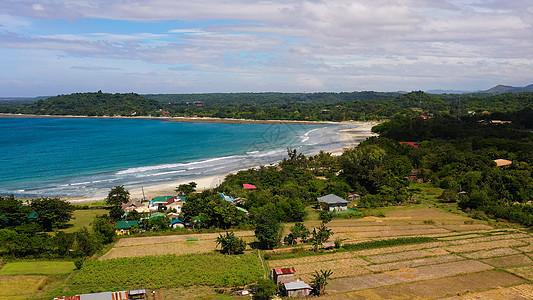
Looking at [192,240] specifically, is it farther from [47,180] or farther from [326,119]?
[326,119]

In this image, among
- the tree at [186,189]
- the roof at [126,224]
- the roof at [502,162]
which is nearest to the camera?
the roof at [126,224]

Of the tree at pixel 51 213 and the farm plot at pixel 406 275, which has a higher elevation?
the tree at pixel 51 213

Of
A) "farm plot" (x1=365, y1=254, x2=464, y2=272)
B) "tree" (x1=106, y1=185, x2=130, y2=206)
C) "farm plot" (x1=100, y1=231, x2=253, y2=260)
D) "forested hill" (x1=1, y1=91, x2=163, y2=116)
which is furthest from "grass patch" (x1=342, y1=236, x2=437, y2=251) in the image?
"forested hill" (x1=1, y1=91, x2=163, y2=116)

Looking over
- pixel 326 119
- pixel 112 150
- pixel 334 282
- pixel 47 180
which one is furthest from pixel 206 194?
pixel 326 119

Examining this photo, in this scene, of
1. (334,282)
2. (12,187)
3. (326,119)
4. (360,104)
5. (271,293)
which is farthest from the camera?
(360,104)

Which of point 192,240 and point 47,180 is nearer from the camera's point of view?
point 192,240

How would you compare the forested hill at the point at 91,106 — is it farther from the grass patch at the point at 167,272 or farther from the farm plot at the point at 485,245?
the farm plot at the point at 485,245

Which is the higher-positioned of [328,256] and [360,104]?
[360,104]

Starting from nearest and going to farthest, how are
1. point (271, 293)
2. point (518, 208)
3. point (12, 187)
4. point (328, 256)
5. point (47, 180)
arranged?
point (271, 293), point (328, 256), point (518, 208), point (12, 187), point (47, 180)

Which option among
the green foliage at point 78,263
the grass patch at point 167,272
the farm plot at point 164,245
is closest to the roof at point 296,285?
the grass patch at point 167,272
